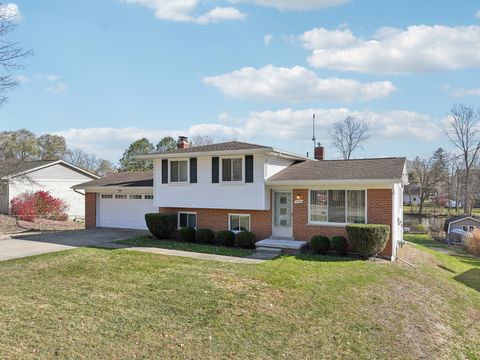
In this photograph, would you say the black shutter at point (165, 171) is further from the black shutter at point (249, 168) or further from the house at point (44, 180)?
the house at point (44, 180)

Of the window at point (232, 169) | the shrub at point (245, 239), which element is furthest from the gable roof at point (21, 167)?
the shrub at point (245, 239)

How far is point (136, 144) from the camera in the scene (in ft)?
143

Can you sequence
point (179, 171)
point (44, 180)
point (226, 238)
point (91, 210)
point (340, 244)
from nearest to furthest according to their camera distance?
point (340, 244) < point (226, 238) < point (179, 171) < point (91, 210) < point (44, 180)

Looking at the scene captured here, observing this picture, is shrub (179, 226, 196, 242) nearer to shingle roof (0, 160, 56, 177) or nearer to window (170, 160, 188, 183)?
window (170, 160, 188, 183)

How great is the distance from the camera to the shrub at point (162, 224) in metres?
17.2

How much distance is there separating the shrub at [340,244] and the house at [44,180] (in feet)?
64.3

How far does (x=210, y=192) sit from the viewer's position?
55.3 ft

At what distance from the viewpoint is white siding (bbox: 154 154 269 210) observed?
51.9ft

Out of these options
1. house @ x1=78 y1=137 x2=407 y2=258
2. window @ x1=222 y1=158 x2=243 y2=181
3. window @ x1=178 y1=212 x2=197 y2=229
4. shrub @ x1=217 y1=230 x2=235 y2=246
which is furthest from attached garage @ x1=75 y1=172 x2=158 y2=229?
window @ x1=222 y1=158 x2=243 y2=181

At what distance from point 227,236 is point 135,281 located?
657 cm

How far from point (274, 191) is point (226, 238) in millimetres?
2790

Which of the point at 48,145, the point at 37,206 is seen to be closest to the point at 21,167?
the point at 37,206

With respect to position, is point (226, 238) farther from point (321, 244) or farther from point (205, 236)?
point (321, 244)

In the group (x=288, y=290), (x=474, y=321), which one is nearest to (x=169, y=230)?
(x=288, y=290)
